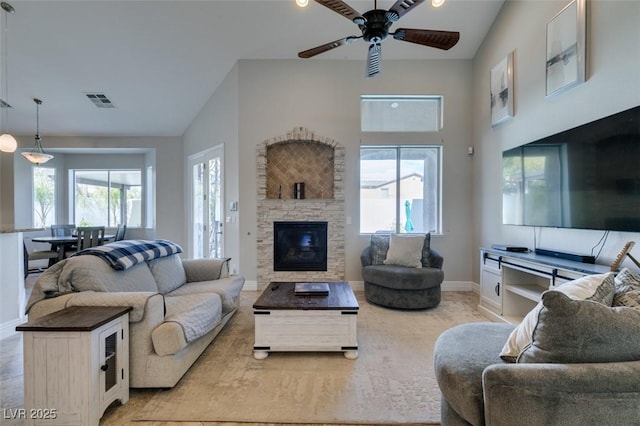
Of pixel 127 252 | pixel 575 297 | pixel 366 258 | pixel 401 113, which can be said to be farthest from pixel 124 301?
pixel 401 113

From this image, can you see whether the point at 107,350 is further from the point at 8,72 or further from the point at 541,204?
Result: the point at 8,72

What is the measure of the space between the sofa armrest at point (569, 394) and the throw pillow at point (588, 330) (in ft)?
0.11

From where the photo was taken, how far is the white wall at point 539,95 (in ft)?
7.93

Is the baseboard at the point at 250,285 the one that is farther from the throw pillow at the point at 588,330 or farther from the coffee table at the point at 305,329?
the throw pillow at the point at 588,330

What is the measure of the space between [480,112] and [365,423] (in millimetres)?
4581

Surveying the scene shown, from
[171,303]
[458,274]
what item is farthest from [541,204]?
[171,303]

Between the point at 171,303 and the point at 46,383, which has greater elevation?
the point at 171,303

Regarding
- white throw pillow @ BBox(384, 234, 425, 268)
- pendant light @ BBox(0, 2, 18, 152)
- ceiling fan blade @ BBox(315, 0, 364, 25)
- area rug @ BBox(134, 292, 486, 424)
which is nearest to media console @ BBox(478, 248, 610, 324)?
white throw pillow @ BBox(384, 234, 425, 268)

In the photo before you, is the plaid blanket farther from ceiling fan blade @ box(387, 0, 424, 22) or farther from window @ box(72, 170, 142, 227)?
window @ box(72, 170, 142, 227)

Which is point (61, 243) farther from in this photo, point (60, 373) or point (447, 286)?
point (447, 286)

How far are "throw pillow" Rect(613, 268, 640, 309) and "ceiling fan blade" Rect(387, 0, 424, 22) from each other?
6.95ft

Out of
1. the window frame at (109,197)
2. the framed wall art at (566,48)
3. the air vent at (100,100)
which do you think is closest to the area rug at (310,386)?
the framed wall art at (566,48)

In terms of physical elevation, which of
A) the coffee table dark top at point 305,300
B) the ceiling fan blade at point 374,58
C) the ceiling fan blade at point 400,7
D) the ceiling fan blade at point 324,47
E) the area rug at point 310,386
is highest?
the ceiling fan blade at point 324,47

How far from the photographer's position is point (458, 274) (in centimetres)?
488
